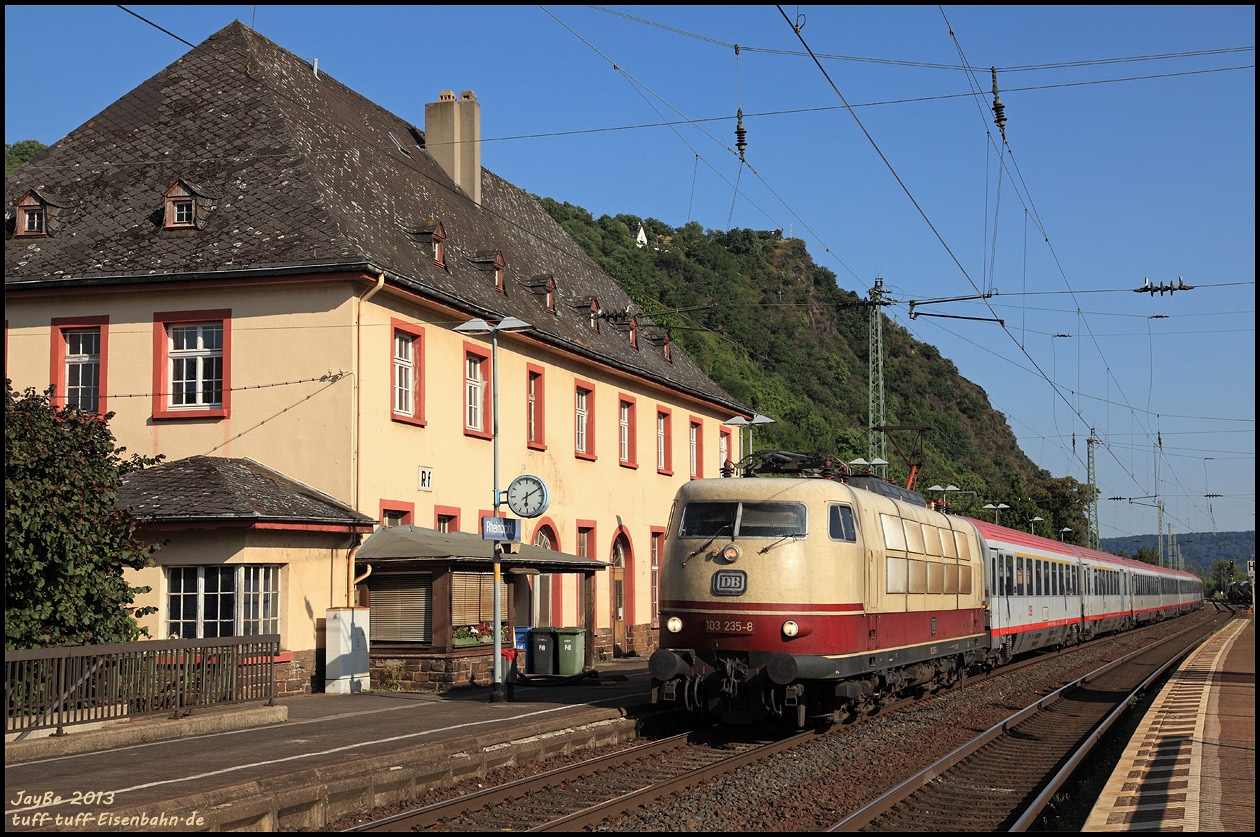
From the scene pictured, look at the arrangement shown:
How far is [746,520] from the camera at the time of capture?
1662 cm

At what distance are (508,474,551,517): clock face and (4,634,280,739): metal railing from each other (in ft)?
15.5

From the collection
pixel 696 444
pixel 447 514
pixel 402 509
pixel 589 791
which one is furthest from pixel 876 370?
pixel 589 791

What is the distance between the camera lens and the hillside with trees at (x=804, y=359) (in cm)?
9238

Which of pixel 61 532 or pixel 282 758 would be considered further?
pixel 61 532

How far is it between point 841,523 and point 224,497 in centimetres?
1020

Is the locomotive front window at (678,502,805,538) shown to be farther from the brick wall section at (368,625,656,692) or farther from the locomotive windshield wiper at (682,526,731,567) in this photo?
the brick wall section at (368,625,656,692)

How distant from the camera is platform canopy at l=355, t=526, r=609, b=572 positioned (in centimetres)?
2280

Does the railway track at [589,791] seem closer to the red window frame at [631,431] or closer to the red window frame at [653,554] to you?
the red window frame at [631,431]

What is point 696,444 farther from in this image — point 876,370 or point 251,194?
point 251,194

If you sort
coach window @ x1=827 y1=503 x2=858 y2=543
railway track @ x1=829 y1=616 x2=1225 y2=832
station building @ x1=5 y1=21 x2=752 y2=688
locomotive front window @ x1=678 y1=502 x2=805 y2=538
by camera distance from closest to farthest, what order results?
railway track @ x1=829 y1=616 x2=1225 y2=832, locomotive front window @ x1=678 y1=502 x2=805 y2=538, coach window @ x1=827 y1=503 x2=858 y2=543, station building @ x1=5 y1=21 x2=752 y2=688

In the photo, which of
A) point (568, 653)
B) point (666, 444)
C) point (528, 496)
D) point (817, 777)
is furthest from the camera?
point (666, 444)

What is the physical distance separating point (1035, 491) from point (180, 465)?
292ft

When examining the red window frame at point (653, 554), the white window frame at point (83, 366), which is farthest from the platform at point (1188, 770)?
the white window frame at point (83, 366)

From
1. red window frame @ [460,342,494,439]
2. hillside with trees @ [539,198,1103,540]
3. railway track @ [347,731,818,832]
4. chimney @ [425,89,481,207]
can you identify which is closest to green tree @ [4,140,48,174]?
hillside with trees @ [539,198,1103,540]
